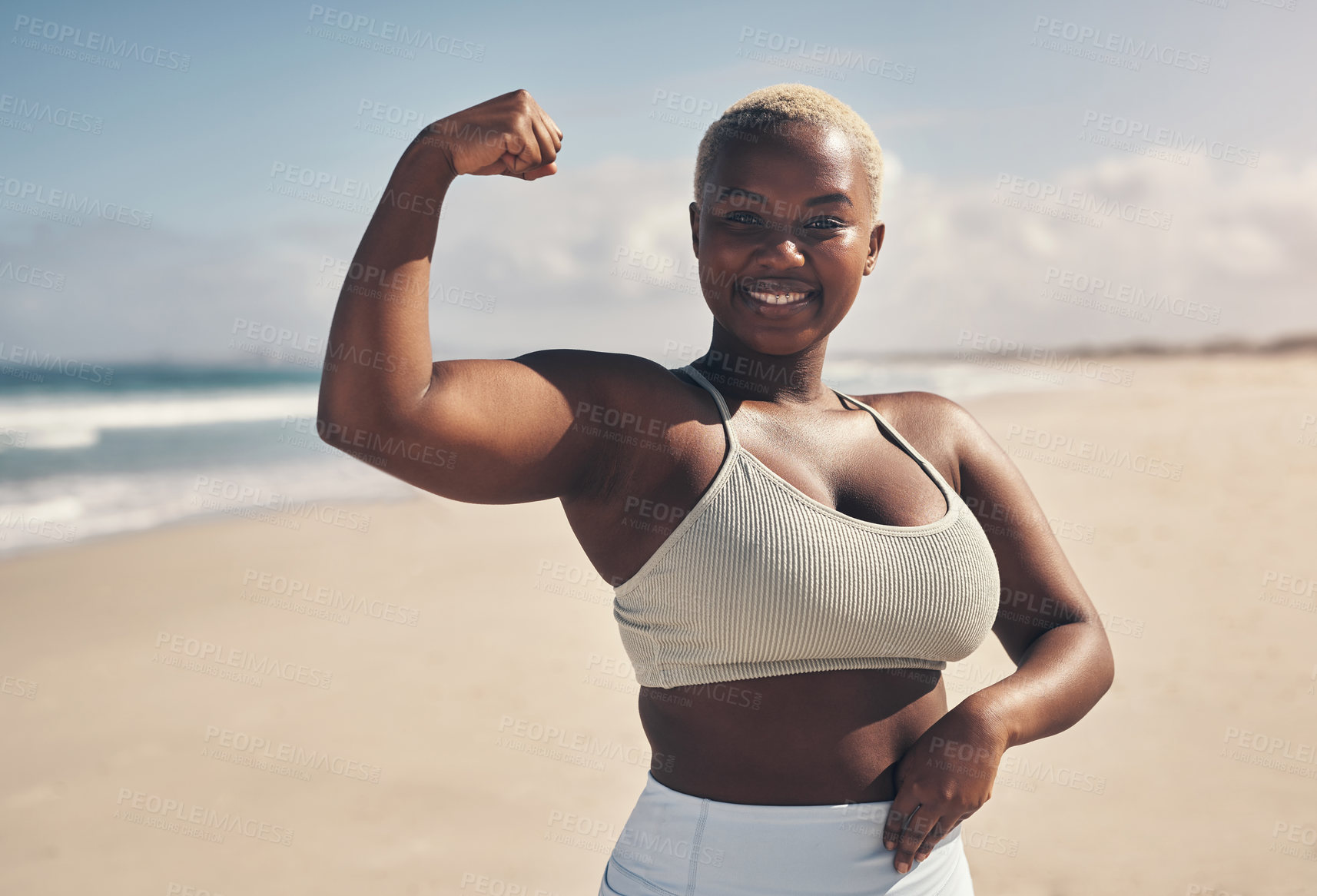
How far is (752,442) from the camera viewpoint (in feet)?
5.00

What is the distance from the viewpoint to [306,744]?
5227 millimetres

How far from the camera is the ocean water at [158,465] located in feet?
36.0

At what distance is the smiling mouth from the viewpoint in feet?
5.28

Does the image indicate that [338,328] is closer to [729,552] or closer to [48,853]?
[729,552]

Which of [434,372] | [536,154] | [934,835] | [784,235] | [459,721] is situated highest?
[536,154]

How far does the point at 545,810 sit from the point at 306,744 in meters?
1.46

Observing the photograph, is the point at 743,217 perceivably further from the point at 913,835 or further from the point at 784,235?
the point at 913,835

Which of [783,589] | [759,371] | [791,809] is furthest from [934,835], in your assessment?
[759,371]

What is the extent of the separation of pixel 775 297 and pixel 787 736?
0.69m

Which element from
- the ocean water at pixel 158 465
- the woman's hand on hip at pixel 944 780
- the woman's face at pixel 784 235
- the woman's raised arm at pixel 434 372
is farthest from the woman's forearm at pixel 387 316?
the ocean water at pixel 158 465

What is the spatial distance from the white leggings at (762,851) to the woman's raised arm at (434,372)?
0.57m

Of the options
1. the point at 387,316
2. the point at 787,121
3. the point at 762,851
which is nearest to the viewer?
the point at 387,316

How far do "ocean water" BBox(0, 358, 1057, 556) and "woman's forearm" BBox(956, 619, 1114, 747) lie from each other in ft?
13.5

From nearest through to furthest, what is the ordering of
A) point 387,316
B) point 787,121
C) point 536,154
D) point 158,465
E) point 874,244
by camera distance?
1. point 387,316
2. point 536,154
3. point 787,121
4. point 874,244
5. point 158,465
